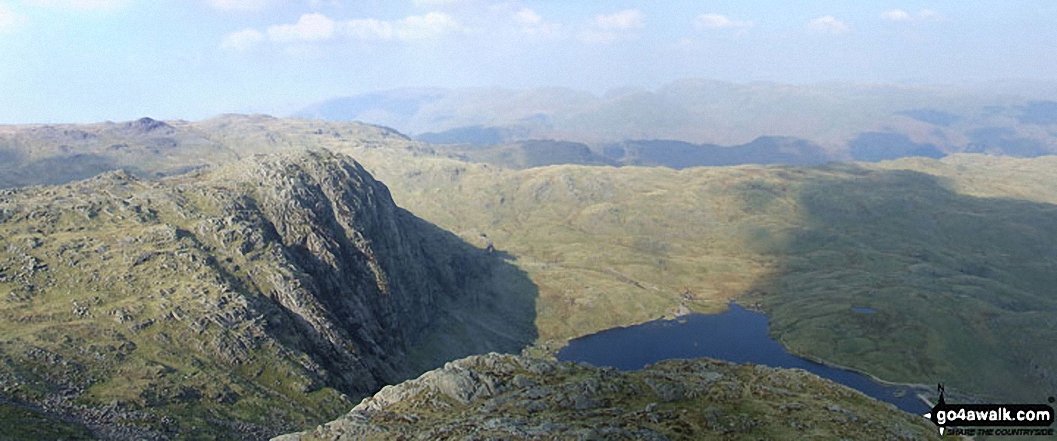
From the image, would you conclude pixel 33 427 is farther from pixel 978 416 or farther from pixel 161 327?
pixel 978 416

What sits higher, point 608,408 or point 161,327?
point 161,327

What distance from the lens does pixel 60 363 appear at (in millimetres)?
125875

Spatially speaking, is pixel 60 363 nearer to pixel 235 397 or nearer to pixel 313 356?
pixel 235 397

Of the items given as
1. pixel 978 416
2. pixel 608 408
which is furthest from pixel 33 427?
pixel 978 416

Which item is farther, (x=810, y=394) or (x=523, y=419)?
(x=810, y=394)

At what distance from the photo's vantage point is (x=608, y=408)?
10531cm

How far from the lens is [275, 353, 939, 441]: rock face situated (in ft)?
304

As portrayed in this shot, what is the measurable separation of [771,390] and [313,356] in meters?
121

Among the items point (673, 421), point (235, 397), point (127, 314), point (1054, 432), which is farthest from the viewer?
point (1054, 432)

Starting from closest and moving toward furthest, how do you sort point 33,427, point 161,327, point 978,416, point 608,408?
point 978,416
point 33,427
point 608,408
point 161,327

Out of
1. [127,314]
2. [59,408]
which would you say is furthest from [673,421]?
[127,314]

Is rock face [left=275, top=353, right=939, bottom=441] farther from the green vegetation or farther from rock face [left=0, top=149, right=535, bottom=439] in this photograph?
rock face [left=0, top=149, right=535, bottom=439]

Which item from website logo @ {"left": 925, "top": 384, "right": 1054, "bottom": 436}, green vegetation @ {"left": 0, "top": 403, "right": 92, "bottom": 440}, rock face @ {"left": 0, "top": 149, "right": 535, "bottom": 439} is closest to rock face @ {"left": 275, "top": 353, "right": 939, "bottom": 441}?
website logo @ {"left": 925, "top": 384, "right": 1054, "bottom": 436}

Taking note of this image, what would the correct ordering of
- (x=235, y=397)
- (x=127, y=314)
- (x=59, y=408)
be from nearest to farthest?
(x=59, y=408) < (x=235, y=397) < (x=127, y=314)
